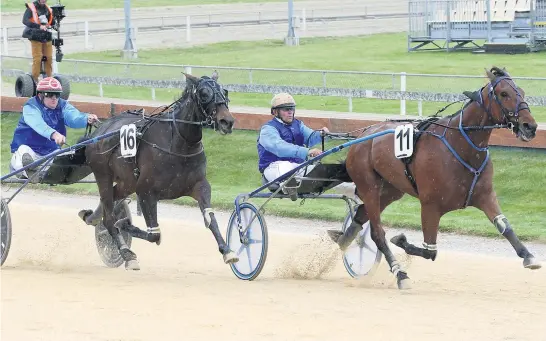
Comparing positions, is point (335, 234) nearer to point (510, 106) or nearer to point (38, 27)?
point (510, 106)

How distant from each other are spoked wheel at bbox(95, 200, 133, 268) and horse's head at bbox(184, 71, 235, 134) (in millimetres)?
1977

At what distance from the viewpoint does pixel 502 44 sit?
27.7 meters

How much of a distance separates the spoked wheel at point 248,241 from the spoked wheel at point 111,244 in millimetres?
1496

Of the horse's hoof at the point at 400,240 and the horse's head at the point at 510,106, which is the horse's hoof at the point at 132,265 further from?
the horse's head at the point at 510,106

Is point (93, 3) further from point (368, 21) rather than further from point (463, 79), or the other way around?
point (463, 79)

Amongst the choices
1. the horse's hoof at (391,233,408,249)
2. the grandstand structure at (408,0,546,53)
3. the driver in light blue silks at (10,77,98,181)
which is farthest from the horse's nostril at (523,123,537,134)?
the grandstand structure at (408,0,546,53)

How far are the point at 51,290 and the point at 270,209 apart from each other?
573 cm

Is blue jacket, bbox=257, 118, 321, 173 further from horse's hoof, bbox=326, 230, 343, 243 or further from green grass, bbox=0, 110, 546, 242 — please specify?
green grass, bbox=0, 110, 546, 242

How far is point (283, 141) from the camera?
35.9 ft

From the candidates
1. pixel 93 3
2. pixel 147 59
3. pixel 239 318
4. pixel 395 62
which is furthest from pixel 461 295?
pixel 93 3

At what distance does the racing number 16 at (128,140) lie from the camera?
1116cm

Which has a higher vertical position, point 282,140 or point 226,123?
point 226,123

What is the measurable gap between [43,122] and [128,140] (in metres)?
1.25

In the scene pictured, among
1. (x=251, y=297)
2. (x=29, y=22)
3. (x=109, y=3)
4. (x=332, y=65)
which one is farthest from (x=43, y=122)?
(x=109, y=3)
